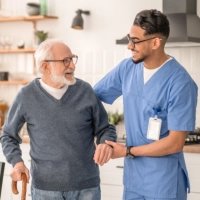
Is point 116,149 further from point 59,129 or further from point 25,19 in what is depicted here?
point 25,19

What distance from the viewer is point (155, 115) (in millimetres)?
2752

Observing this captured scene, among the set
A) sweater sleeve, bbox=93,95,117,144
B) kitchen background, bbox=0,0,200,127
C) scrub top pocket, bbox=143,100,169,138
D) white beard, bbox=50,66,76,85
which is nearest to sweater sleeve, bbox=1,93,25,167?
white beard, bbox=50,66,76,85

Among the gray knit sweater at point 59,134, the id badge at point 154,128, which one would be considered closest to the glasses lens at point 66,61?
the gray knit sweater at point 59,134

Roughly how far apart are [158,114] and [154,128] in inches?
3.2

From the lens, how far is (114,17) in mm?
5176

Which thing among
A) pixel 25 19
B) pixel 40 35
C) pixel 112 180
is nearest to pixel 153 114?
pixel 112 180

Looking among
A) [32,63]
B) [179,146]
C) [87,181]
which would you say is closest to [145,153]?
[179,146]

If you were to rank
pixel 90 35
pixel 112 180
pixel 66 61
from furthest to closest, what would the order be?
pixel 90 35, pixel 112 180, pixel 66 61

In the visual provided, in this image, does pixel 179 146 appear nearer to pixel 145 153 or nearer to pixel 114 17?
pixel 145 153

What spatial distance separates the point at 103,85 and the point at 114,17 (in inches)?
86.7

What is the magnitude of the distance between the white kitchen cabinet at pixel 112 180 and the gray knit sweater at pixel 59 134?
5.77 feet

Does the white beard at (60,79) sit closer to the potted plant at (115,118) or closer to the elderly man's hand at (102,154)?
the elderly man's hand at (102,154)

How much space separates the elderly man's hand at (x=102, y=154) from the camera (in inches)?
103

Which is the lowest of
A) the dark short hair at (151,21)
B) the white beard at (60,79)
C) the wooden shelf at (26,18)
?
the white beard at (60,79)
